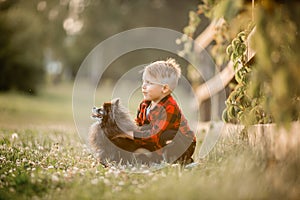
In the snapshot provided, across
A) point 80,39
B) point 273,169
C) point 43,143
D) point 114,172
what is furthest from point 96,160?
point 80,39

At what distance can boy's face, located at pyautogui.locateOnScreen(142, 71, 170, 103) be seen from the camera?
3793 mm

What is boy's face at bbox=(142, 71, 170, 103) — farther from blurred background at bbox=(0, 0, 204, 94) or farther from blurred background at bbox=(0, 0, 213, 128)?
blurred background at bbox=(0, 0, 204, 94)

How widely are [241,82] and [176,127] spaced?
70 centimetres

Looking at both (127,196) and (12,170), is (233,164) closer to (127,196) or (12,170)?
(127,196)

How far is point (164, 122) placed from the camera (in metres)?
3.64

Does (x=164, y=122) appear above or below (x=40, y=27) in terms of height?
below

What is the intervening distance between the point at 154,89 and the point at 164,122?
0.33 metres

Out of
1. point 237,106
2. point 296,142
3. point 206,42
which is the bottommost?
point 296,142

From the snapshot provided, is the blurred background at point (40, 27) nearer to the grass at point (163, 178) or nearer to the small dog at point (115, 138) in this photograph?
the small dog at point (115, 138)

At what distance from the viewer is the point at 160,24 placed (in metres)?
17.3

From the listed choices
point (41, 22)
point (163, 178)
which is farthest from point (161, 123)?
point (41, 22)

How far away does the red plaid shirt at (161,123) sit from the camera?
365 cm

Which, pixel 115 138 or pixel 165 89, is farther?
pixel 165 89

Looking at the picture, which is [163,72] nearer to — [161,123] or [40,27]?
[161,123]
